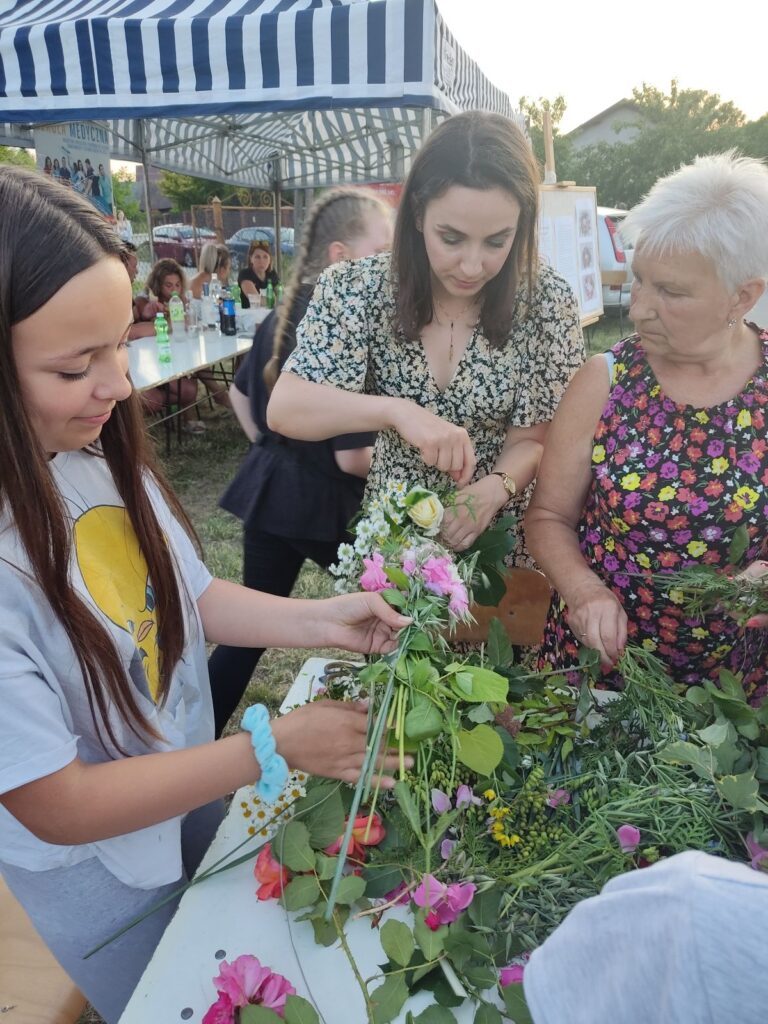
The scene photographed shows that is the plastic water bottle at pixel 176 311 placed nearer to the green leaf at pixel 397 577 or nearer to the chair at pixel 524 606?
the chair at pixel 524 606

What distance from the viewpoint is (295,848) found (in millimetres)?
1000

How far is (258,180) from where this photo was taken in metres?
13.6

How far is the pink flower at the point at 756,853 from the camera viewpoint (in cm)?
90

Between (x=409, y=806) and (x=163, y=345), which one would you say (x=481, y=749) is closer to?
(x=409, y=806)

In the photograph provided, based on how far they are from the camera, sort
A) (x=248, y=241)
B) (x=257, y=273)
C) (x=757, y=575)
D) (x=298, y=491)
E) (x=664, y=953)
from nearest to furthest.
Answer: (x=664, y=953)
(x=757, y=575)
(x=298, y=491)
(x=257, y=273)
(x=248, y=241)

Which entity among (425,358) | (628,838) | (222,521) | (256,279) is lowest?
(222,521)

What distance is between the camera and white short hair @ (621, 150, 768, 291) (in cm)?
137

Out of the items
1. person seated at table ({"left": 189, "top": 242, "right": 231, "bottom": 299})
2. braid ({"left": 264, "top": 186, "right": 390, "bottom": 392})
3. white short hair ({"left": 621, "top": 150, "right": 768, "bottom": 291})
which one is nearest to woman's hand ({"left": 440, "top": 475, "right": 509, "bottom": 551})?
white short hair ({"left": 621, "top": 150, "right": 768, "bottom": 291})

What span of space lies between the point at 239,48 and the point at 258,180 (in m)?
9.78

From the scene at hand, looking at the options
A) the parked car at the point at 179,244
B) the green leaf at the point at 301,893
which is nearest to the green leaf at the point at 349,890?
the green leaf at the point at 301,893

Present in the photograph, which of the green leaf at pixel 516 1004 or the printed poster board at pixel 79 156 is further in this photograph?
the printed poster board at pixel 79 156

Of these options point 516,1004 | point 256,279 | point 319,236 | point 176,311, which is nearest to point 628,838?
point 516,1004

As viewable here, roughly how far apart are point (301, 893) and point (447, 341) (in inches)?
49.7

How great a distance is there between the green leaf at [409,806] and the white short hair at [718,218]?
1.16 meters
